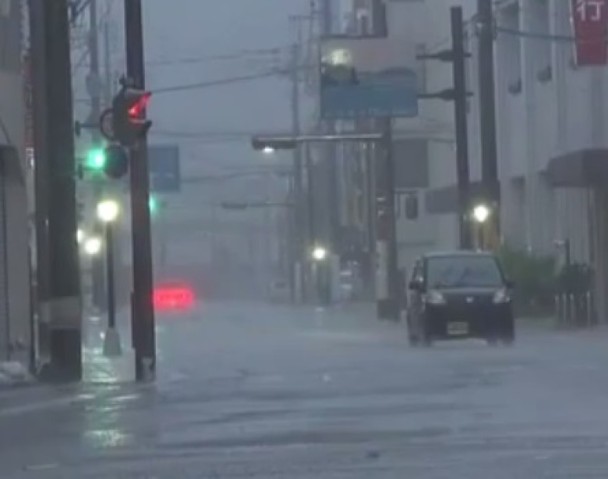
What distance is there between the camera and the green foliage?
56.7 metres

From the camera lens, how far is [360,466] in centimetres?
1505

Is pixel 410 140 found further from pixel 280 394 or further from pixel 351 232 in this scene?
pixel 280 394

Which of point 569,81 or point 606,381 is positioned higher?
point 569,81

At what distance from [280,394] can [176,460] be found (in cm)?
720

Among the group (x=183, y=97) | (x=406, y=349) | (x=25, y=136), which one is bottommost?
(x=406, y=349)

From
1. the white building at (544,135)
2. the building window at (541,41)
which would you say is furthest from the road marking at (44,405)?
the building window at (541,41)

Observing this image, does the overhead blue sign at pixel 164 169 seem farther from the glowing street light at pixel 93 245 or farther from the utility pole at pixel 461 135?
the utility pole at pixel 461 135

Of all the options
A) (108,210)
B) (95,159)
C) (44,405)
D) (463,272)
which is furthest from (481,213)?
(44,405)

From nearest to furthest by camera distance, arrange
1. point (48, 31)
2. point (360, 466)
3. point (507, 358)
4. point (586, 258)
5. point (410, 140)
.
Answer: point (360, 466) → point (48, 31) → point (507, 358) → point (586, 258) → point (410, 140)

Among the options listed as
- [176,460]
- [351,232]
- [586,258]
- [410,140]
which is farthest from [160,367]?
[351,232]

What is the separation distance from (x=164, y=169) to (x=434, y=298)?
106 feet

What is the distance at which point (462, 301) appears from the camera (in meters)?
39.5

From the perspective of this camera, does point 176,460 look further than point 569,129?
No

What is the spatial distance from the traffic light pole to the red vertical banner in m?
20.8
